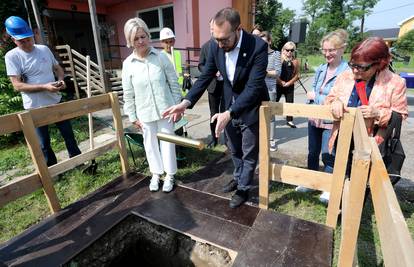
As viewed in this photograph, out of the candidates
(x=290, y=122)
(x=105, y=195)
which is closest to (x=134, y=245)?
(x=105, y=195)

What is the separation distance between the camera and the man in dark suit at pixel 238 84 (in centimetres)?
217

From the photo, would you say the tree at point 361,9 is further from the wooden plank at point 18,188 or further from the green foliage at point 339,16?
the wooden plank at point 18,188

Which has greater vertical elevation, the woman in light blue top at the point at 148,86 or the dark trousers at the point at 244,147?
the woman in light blue top at the point at 148,86

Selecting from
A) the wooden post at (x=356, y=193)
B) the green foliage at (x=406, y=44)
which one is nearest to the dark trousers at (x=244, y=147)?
the wooden post at (x=356, y=193)

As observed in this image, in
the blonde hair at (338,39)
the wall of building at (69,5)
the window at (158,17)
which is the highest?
the wall of building at (69,5)

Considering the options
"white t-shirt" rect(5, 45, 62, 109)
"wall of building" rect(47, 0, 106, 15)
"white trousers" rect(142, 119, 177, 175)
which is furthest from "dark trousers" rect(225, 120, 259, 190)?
"wall of building" rect(47, 0, 106, 15)

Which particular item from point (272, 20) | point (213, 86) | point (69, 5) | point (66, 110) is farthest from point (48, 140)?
point (272, 20)

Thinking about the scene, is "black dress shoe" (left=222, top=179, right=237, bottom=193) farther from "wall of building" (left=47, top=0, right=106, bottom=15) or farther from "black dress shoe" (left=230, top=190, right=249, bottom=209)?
"wall of building" (left=47, top=0, right=106, bottom=15)

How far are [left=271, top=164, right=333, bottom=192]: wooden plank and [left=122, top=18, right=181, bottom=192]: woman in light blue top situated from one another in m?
1.28

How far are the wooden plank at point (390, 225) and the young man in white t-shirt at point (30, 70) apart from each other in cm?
332

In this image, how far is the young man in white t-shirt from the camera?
287 cm

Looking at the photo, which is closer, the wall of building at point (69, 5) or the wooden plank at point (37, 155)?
the wooden plank at point (37, 155)

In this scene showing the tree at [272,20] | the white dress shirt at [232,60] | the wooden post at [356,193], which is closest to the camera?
the wooden post at [356,193]

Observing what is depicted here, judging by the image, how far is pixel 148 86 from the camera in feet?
9.09
